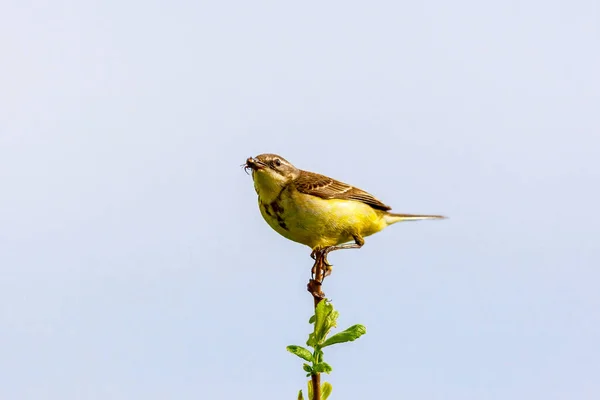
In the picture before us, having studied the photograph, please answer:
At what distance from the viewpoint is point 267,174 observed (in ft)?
30.8

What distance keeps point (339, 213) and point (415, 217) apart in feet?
6.84

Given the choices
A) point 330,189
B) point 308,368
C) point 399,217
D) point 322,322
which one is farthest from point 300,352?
point 399,217

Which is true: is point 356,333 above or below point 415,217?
below

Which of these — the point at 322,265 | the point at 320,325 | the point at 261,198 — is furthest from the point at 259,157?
the point at 320,325

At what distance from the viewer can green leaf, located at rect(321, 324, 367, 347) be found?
20.9ft

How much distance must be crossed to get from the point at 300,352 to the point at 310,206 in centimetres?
299

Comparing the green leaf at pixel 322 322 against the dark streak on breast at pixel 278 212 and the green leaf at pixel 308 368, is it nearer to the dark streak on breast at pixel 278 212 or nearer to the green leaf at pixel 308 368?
the green leaf at pixel 308 368

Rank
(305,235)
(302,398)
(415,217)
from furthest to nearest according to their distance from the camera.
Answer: (415,217)
(305,235)
(302,398)

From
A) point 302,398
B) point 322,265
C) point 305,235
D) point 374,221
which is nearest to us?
point 302,398

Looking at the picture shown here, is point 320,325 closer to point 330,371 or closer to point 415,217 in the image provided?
point 330,371

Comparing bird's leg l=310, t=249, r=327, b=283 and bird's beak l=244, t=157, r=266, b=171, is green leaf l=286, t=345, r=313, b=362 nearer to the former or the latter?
bird's leg l=310, t=249, r=327, b=283

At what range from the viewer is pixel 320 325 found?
21.5 feet

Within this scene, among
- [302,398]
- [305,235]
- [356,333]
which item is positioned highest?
[305,235]

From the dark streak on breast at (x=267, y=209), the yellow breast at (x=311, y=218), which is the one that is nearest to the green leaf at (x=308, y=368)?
the yellow breast at (x=311, y=218)
